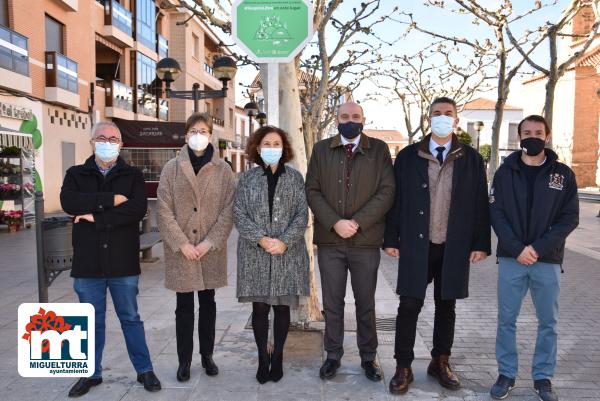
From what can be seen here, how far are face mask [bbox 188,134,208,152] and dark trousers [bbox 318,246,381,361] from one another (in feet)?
4.16

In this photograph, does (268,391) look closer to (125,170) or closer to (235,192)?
(235,192)

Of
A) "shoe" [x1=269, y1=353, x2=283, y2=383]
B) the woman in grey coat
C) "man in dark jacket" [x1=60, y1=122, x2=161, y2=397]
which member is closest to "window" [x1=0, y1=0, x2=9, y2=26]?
"man in dark jacket" [x1=60, y1=122, x2=161, y2=397]

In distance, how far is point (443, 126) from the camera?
3992 millimetres

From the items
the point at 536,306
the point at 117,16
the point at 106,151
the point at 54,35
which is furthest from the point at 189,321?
the point at 117,16

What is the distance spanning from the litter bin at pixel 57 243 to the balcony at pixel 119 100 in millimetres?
19521

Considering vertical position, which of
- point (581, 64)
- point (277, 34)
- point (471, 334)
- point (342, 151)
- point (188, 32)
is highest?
point (188, 32)

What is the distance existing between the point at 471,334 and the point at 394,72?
20.1m

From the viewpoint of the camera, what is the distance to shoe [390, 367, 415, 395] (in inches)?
152

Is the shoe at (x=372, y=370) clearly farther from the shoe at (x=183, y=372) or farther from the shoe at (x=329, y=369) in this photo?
the shoe at (x=183, y=372)

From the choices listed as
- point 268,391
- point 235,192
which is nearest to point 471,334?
point 268,391

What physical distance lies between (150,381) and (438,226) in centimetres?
249

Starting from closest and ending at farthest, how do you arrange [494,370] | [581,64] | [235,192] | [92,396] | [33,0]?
[92,396]
[235,192]
[494,370]
[33,0]
[581,64]

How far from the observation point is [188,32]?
33875 mm

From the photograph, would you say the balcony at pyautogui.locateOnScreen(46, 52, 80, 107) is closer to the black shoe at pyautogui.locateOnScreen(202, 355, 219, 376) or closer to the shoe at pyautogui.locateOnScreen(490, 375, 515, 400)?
the black shoe at pyautogui.locateOnScreen(202, 355, 219, 376)
